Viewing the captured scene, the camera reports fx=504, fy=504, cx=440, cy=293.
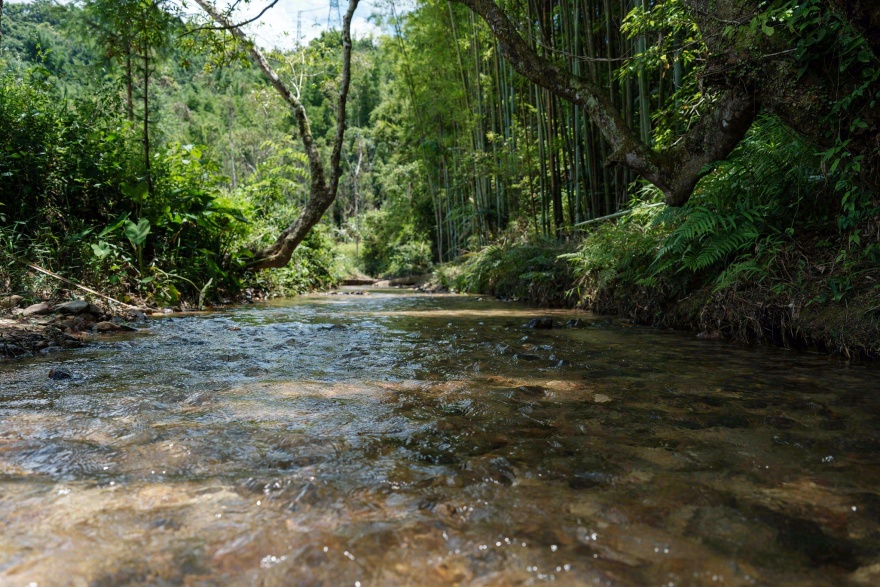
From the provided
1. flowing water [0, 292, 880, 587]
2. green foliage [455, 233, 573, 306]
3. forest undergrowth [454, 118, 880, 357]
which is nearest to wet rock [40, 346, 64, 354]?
flowing water [0, 292, 880, 587]

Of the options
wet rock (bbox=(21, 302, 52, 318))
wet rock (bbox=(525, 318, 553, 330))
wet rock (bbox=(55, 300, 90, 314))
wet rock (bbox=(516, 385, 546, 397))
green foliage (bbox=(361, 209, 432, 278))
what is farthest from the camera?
green foliage (bbox=(361, 209, 432, 278))

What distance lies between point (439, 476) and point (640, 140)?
11.0 feet

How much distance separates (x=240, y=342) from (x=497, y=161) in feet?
28.3

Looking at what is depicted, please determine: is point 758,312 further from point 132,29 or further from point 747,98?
point 132,29

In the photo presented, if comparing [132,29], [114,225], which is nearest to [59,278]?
[114,225]

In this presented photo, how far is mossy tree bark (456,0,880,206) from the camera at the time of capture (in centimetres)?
283

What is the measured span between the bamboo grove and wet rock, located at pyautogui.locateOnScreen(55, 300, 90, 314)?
4598 millimetres

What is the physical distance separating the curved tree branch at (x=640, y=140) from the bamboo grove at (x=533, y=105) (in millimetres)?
231

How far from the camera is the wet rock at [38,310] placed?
162 inches

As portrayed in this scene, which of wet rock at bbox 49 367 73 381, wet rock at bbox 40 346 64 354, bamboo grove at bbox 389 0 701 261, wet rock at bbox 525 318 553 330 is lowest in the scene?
wet rock at bbox 525 318 553 330

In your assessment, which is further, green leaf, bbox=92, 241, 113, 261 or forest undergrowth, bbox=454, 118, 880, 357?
green leaf, bbox=92, 241, 113, 261

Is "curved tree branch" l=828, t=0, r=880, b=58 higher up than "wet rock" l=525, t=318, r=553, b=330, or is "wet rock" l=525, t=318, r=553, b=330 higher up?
"curved tree branch" l=828, t=0, r=880, b=58

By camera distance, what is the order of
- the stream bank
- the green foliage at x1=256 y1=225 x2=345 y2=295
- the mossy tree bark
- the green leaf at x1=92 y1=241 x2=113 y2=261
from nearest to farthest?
the mossy tree bark, the stream bank, the green leaf at x1=92 y1=241 x2=113 y2=261, the green foliage at x1=256 y1=225 x2=345 y2=295

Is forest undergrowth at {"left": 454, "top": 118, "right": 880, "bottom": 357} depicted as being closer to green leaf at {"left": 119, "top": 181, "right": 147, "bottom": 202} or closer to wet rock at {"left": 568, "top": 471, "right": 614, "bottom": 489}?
wet rock at {"left": 568, "top": 471, "right": 614, "bottom": 489}
